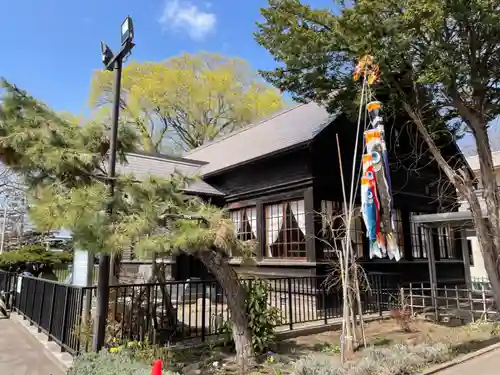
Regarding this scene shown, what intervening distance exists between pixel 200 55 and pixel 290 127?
2059 centimetres

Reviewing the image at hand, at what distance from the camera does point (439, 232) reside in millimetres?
14375

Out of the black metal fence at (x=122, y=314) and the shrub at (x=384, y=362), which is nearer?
the shrub at (x=384, y=362)

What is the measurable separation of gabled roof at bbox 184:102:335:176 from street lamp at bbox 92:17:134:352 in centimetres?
577

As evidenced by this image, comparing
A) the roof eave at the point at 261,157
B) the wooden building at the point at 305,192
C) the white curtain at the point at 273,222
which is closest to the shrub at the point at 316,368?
the wooden building at the point at 305,192

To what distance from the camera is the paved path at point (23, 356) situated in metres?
5.19

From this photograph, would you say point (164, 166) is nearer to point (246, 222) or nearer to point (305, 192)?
point (246, 222)

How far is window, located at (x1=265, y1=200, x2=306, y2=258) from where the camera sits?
417 inches

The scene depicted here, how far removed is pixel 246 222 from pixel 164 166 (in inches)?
159

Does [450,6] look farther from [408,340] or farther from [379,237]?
[408,340]

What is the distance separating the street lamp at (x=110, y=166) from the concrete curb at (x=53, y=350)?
0.68 m

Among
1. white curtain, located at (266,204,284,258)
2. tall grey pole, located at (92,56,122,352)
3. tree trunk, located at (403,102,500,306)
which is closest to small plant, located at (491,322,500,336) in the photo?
tree trunk, located at (403,102,500,306)

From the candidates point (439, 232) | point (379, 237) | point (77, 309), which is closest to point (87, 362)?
point (77, 309)

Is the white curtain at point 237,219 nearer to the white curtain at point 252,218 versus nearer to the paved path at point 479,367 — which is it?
the white curtain at point 252,218

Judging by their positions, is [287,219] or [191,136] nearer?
[287,219]
